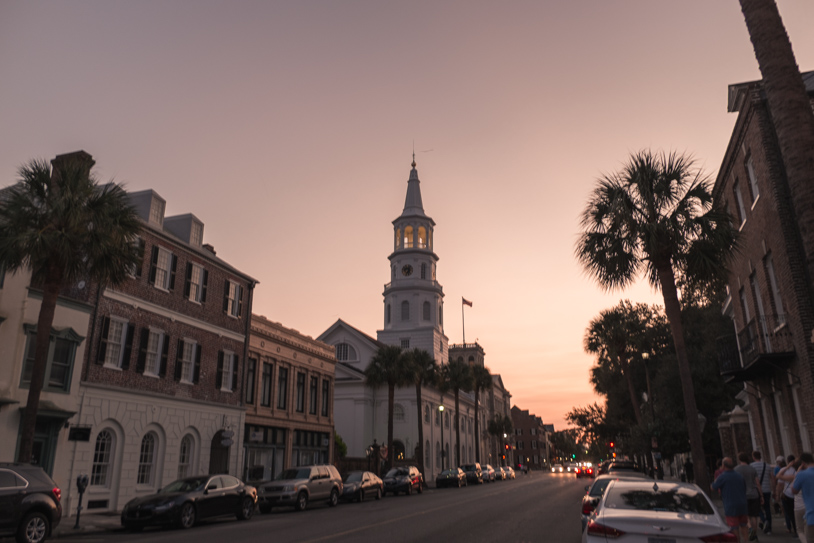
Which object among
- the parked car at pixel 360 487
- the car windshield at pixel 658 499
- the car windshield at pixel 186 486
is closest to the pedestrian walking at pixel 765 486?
the car windshield at pixel 658 499

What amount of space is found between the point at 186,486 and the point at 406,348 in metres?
53.1

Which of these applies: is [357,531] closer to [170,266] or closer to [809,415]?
[809,415]

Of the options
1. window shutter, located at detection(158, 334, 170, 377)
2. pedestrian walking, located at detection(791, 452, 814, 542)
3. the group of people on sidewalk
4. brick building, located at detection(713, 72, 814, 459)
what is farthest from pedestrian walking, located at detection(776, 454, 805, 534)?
window shutter, located at detection(158, 334, 170, 377)

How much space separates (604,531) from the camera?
6.98m

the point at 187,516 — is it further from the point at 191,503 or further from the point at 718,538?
the point at 718,538

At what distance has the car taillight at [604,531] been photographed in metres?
6.90

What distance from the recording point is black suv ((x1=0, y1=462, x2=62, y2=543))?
1245cm

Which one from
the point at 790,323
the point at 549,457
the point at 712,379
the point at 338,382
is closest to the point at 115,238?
the point at 790,323

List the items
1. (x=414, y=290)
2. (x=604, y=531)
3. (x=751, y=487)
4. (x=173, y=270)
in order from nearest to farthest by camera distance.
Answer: (x=604, y=531) → (x=751, y=487) → (x=173, y=270) → (x=414, y=290)

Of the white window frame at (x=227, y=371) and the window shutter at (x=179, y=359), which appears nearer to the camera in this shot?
the window shutter at (x=179, y=359)

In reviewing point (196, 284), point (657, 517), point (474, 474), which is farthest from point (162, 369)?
point (474, 474)

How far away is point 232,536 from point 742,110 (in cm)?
1906

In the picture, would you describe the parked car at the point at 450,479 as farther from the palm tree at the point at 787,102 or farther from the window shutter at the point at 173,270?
the palm tree at the point at 787,102

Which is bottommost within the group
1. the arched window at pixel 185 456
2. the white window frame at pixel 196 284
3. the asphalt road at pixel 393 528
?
the asphalt road at pixel 393 528
